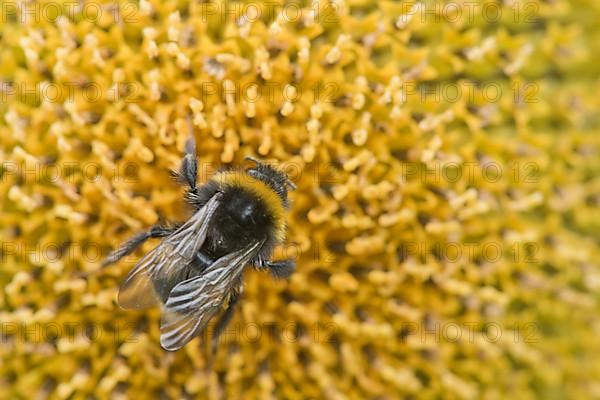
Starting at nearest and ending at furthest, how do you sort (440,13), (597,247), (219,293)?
(219,293)
(440,13)
(597,247)

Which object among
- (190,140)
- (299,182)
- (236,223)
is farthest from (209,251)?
(299,182)

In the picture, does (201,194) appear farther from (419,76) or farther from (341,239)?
(419,76)

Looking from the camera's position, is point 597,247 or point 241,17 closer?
point 241,17

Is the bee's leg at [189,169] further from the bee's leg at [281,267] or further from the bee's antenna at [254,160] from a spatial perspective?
the bee's leg at [281,267]

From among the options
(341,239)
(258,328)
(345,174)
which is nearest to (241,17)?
(345,174)

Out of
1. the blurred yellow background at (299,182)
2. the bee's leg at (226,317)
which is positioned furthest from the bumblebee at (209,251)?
the blurred yellow background at (299,182)

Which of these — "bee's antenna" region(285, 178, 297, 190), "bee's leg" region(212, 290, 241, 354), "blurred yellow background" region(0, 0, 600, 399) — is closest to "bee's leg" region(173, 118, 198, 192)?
"blurred yellow background" region(0, 0, 600, 399)

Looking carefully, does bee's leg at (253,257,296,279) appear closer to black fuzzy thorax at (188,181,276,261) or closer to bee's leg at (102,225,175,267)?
black fuzzy thorax at (188,181,276,261)

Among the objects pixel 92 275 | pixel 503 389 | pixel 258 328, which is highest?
pixel 92 275
